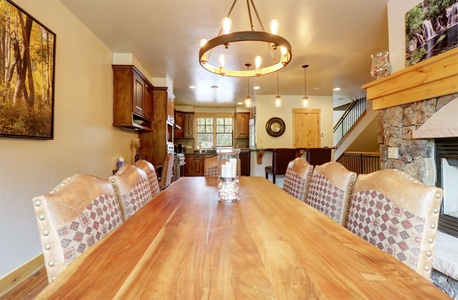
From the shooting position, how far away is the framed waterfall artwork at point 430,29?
166 cm

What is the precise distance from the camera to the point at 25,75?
1.85 metres

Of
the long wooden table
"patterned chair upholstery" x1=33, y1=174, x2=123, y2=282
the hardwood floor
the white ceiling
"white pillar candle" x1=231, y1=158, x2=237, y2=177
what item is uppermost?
the white ceiling

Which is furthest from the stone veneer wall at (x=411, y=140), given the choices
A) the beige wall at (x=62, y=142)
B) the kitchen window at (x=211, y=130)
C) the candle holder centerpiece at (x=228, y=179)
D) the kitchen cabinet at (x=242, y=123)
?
the kitchen window at (x=211, y=130)

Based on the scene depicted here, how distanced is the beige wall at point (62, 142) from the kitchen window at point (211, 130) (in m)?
4.71

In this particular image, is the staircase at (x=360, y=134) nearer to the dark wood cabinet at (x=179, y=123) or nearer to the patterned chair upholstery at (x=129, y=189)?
the dark wood cabinet at (x=179, y=123)

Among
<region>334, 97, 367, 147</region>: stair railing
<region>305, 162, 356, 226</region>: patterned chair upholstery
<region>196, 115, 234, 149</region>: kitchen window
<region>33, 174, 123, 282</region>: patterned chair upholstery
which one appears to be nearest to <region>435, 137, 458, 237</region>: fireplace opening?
<region>305, 162, 356, 226</region>: patterned chair upholstery

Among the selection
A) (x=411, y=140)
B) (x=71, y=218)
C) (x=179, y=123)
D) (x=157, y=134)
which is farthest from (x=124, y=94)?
(x=179, y=123)

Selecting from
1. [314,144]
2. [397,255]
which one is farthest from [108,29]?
[314,144]

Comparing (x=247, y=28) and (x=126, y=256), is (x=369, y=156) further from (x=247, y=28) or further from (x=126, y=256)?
(x=126, y=256)

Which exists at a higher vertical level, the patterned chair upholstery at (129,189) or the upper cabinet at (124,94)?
the upper cabinet at (124,94)

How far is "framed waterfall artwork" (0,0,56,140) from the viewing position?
1.67 metres

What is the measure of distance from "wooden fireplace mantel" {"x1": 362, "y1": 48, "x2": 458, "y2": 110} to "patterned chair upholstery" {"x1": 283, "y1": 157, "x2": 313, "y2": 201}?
1.06m

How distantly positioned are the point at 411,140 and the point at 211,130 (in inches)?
261

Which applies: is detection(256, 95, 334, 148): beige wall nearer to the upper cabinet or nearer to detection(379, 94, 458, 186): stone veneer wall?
the upper cabinet
